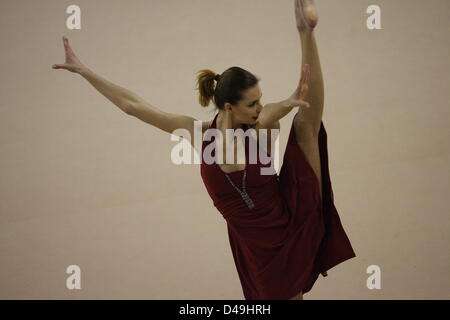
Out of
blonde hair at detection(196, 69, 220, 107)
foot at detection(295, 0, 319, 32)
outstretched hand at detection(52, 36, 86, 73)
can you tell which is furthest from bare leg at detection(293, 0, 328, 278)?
outstretched hand at detection(52, 36, 86, 73)

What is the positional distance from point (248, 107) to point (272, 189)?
0.26 m

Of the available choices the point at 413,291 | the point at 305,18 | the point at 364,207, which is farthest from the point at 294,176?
the point at 364,207

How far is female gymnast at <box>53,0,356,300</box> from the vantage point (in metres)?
1.65

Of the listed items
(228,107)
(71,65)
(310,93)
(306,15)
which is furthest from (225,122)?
(71,65)

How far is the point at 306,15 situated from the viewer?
1.53 metres

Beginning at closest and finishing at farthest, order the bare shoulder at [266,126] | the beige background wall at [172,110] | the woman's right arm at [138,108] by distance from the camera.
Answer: the bare shoulder at [266,126] < the woman's right arm at [138,108] < the beige background wall at [172,110]

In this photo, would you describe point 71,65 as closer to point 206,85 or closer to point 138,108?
point 138,108

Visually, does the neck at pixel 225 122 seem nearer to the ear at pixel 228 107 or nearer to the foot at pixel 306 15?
the ear at pixel 228 107

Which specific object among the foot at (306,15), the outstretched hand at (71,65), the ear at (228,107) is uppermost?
the foot at (306,15)

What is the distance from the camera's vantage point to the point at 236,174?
5.38ft

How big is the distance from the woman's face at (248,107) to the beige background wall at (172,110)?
4.60 ft

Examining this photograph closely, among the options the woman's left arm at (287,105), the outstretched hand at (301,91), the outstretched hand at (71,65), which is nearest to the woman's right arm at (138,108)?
the outstretched hand at (71,65)

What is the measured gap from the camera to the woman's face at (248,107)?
165 cm

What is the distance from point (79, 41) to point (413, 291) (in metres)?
2.54
